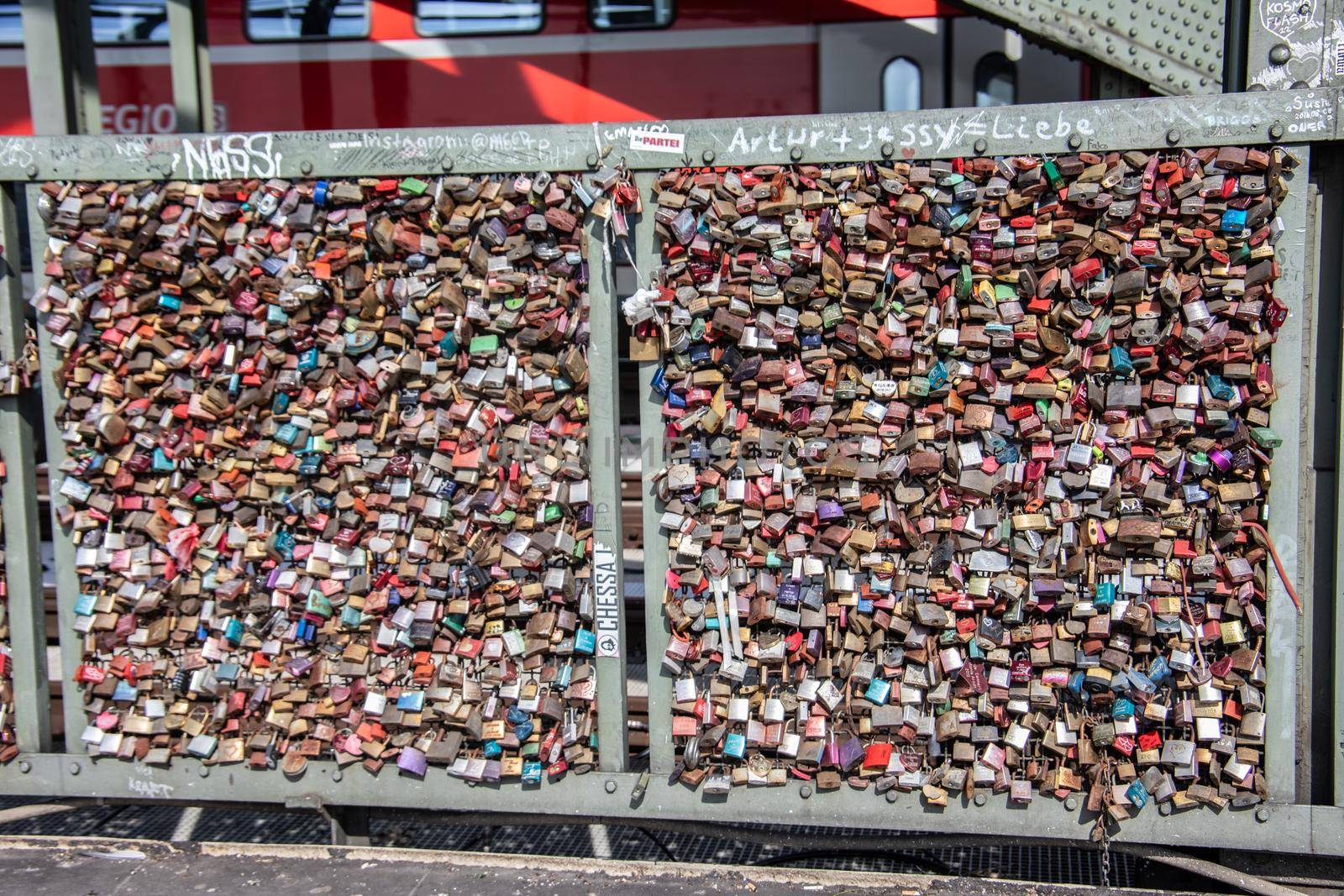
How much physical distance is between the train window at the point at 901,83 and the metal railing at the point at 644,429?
3234 mm

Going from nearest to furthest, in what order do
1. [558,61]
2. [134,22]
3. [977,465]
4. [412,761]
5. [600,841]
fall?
1. [977,465]
2. [412,761]
3. [600,841]
4. [558,61]
5. [134,22]

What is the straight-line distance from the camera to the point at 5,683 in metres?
3.51

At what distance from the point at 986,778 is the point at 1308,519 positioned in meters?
1.30

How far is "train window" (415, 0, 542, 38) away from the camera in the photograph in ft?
19.9

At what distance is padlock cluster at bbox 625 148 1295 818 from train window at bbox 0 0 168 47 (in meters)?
5.15

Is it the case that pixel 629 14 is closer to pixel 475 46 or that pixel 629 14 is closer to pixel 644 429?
pixel 475 46

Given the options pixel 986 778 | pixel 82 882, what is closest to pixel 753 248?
pixel 986 778

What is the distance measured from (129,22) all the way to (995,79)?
569 centimetres

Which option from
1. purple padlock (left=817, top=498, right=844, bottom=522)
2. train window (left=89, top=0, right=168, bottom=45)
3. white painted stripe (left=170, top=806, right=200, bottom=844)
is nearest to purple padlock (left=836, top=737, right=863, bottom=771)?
purple padlock (left=817, top=498, right=844, bottom=522)

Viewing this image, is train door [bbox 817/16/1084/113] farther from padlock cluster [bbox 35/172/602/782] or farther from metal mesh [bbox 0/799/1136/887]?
metal mesh [bbox 0/799/1136/887]

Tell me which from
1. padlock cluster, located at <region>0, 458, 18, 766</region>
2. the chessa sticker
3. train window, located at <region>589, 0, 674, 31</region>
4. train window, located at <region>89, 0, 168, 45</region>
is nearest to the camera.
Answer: the chessa sticker

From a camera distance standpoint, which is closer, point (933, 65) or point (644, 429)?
point (644, 429)

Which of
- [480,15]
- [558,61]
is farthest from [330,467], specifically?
A: [480,15]

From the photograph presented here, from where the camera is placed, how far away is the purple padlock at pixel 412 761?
10.7ft
